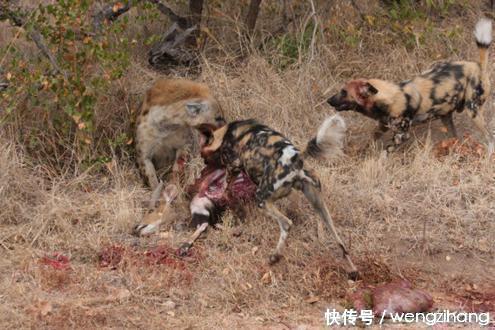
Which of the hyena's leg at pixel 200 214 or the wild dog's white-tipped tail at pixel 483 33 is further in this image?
the wild dog's white-tipped tail at pixel 483 33

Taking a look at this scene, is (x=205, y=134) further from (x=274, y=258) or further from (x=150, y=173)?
(x=274, y=258)

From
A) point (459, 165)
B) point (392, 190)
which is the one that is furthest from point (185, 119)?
point (459, 165)

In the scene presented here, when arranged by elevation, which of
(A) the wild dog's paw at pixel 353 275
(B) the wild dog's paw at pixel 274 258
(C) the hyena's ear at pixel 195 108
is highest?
(C) the hyena's ear at pixel 195 108

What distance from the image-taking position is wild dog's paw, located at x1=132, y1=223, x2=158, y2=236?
580cm

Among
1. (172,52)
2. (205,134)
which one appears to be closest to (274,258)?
(205,134)

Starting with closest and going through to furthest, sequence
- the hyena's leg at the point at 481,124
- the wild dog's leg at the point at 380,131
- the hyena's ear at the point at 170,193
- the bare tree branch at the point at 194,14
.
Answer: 1. the hyena's ear at the point at 170,193
2. the wild dog's leg at the point at 380,131
3. the hyena's leg at the point at 481,124
4. the bare tree branch at the point at 194,14

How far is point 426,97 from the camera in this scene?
6.77 m

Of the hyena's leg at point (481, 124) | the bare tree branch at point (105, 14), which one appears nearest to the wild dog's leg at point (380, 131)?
the hyena's leg at point (481, 124)

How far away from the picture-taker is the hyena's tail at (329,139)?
5371mm

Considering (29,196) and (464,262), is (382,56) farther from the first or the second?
(29,196)

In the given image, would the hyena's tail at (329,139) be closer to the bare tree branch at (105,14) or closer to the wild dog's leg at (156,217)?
the wild dog's leg at (156,217)

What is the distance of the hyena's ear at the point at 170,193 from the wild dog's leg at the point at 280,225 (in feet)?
3.08

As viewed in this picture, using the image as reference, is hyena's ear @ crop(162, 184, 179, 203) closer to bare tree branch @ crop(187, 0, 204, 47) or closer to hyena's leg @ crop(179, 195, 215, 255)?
hyena's leg @ crop(179, 195, 215, 255)

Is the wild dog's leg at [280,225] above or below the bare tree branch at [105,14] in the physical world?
below
